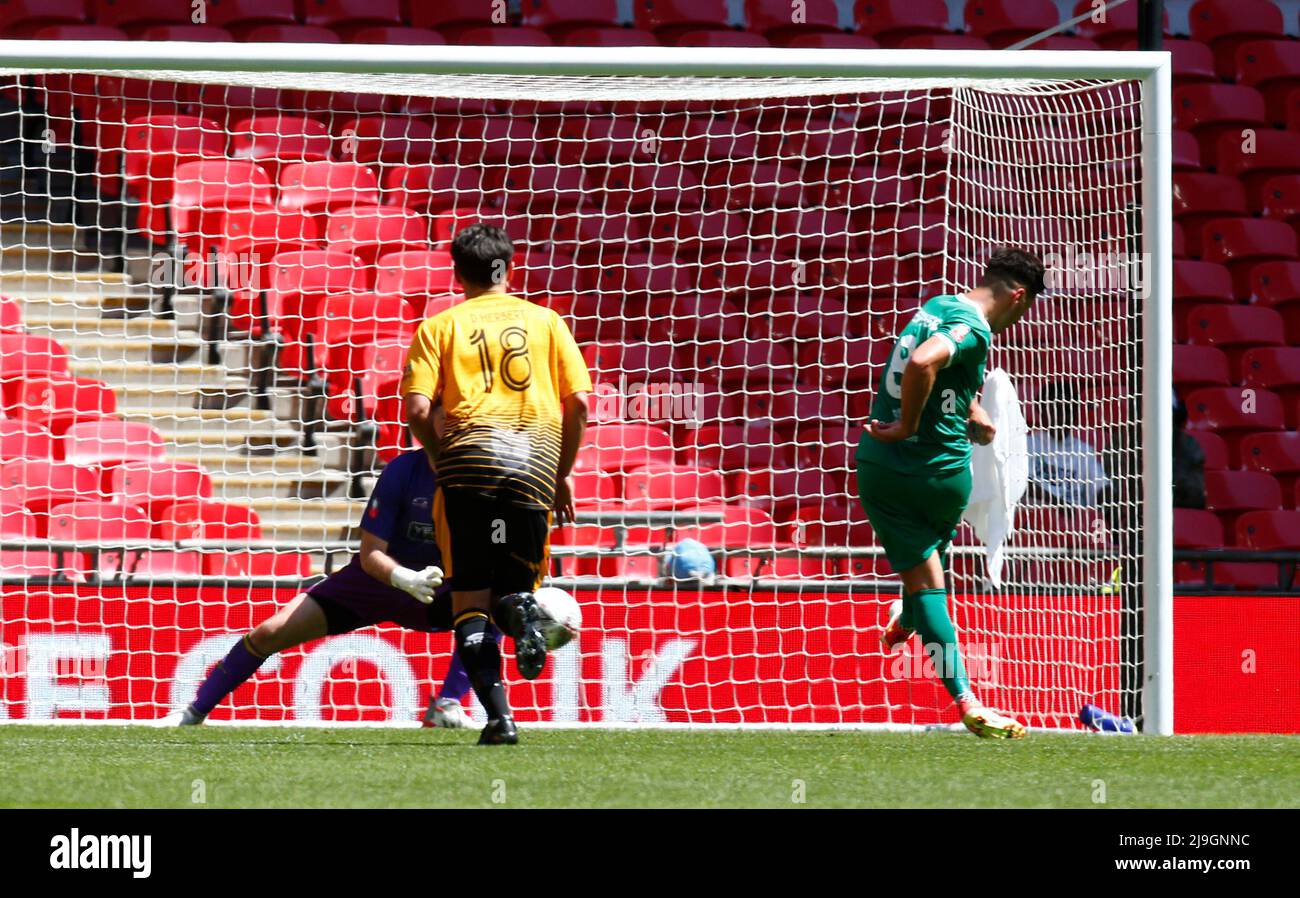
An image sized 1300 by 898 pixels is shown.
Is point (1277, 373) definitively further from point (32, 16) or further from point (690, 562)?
point (32, 16)

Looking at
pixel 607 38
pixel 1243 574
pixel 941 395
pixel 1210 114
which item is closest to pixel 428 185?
pixel 607 38

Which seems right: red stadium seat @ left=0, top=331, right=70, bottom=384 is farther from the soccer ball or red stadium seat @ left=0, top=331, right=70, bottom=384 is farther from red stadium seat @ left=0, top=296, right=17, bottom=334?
the soccer ball

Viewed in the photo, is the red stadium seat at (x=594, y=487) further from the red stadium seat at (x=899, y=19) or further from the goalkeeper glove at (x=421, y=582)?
the red stadium seat at (x=899, y=19)

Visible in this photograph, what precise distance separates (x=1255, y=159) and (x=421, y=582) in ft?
24.7

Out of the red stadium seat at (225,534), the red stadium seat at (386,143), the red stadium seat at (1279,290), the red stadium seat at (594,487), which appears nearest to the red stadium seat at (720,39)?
the red stadium seat at (386,143)

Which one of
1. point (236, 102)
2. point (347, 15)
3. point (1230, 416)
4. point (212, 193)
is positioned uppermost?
point (347, 15)

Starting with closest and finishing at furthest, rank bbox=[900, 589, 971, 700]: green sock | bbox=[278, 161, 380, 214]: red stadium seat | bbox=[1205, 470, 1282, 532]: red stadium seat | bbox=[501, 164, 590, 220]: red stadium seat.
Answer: bbox=[900, 589, 971, 700]: green sock → bbox=[278, 161, 380, 214]: red stadium seat → bbox=[501, 164, 590, 220]: red stadium seat → bbox=[1205, 470, 1282, 532]: red stadium seat

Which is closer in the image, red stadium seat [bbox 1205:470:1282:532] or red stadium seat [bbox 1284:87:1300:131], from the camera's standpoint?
red stadium seat [bbox 1205:470:1282:532]

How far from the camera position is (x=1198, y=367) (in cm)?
976

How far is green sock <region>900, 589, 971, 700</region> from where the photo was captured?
16.6 feet

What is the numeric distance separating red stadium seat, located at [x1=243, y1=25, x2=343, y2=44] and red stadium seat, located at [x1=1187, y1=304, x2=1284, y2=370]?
16.5 feet

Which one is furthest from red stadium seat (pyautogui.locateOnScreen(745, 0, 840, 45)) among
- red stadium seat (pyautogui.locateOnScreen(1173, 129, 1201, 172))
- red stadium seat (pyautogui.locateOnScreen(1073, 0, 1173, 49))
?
red stadium seat (pyautogui.locateOnScreen(1173, 129, 1201, 172))

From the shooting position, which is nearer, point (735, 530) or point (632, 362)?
point (735, 530)

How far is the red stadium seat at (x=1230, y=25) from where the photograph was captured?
1135 cm
